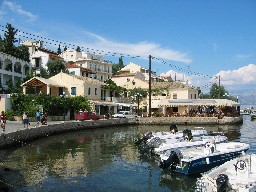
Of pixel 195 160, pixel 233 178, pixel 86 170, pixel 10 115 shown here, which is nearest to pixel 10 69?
pixel 10 115

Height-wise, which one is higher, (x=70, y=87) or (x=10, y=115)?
(x=70, y=87)

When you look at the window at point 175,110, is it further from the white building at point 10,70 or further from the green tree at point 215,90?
the green tree at point 215,90

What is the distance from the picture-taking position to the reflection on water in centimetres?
1770

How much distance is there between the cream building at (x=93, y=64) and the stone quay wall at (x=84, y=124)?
40.9m

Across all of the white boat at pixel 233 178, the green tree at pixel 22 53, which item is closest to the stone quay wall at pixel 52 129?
the white boat at pixel 233 178

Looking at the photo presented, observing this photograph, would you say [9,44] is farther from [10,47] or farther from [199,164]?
[199,164]

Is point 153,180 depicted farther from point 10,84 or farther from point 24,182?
point 10,84

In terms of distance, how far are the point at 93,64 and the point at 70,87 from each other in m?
41.6

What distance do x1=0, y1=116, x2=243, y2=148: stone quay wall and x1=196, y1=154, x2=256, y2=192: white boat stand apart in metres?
18.1

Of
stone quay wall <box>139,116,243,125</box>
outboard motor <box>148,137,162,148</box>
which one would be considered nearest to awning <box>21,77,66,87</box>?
stone quay wall <box>139,116,243,125</box>

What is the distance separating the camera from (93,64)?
101625mm

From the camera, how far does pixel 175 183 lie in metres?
18.7

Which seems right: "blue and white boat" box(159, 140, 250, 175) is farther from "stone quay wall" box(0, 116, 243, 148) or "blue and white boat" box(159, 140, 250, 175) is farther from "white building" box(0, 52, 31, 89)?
"white building" box(0, 52, 31, 89)

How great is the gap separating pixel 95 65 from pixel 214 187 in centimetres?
8975
